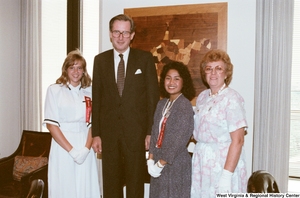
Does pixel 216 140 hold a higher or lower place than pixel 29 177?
higher

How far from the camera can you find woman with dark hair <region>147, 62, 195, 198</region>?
228 centimetres

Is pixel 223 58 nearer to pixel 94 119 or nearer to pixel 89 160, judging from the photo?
pixel 94 119

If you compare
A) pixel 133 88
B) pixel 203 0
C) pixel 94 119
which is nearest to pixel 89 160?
pixel 94 119

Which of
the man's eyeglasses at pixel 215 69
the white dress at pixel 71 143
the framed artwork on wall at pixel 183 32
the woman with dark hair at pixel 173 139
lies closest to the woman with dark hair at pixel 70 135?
the white dress at pixel 71 143

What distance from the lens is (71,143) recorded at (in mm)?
2732

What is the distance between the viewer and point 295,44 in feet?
9.92

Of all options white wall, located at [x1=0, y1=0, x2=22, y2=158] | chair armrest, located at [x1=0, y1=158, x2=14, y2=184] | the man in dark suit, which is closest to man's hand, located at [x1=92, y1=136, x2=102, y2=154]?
the man in dark suit

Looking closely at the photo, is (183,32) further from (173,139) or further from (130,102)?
(173,139)

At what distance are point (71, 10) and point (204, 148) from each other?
267 cm

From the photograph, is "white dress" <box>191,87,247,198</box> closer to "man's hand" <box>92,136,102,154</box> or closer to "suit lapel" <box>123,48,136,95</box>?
"suit lapel" <box>123,48,136,95</box>

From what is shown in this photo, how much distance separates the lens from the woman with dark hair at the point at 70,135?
272 cm

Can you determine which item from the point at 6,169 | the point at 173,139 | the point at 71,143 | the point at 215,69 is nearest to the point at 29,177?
the point at 71,143

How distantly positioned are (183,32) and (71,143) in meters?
1.48

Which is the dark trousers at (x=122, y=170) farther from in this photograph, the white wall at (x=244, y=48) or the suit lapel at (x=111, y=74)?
the white wall at (x=244, y=48)
